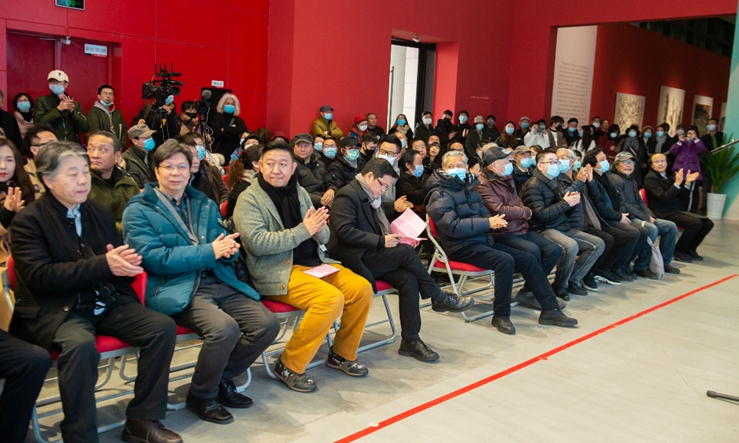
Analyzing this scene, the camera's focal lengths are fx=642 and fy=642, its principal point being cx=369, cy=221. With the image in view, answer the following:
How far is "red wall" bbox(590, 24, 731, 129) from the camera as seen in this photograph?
1741 cm

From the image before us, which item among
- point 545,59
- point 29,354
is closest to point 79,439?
point 29,354

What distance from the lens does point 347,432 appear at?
127 inches

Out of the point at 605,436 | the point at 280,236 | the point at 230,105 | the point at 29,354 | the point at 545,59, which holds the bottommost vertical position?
the point at 605,436

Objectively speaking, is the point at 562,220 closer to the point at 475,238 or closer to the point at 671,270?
the point at 475,238

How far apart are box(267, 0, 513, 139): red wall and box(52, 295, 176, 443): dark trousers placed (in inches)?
299

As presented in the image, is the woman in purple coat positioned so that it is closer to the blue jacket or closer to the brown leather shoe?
the blue jacket

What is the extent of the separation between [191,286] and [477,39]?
11772 mm

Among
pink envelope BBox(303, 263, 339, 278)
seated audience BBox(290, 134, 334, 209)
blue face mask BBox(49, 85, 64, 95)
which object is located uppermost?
blue face mask BBox(49, 85, 64, 95)

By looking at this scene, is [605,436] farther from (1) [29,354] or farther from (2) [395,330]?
(1) [29,354]

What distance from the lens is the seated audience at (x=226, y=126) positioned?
902 centimetres

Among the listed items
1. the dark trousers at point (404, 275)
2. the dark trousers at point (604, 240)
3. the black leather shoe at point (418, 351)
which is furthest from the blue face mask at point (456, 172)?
the dark trousers at point (604, 240)

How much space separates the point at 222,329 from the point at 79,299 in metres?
0.66

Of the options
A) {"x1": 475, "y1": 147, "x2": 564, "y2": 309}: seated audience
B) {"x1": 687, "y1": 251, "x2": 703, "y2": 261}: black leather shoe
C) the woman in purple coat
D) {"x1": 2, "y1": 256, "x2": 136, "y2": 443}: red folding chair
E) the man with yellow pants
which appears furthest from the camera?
the woman in purple coat

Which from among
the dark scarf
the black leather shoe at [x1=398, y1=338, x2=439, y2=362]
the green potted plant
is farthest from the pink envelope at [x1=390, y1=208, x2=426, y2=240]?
the green potted plant
